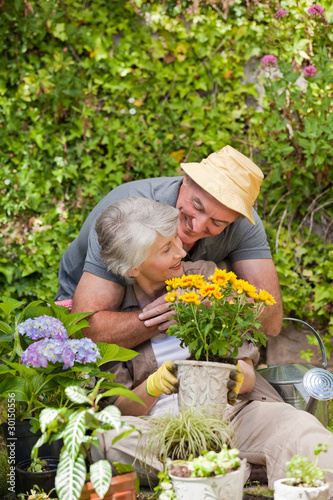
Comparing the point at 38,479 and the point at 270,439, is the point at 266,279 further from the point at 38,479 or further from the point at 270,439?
the point at 38,479

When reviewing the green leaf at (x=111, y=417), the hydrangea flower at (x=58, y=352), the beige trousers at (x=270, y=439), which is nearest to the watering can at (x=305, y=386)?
the beige trousers at (x=270, y=439)

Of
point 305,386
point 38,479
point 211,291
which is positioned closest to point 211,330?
point 211,291

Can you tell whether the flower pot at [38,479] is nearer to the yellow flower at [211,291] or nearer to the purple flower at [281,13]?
the yellow flower at [211,291]

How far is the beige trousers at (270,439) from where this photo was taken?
204cm

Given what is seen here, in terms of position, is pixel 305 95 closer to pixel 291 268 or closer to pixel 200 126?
pixel 200 126

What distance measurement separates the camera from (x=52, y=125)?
4.12 metres

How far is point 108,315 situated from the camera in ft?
8.20

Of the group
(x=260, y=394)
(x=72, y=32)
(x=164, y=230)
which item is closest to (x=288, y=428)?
(x=260, y=394)

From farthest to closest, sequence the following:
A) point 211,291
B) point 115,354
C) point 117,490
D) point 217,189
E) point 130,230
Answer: point 217,189
point 130,230
point 115,354
point 211,291
point 117,490

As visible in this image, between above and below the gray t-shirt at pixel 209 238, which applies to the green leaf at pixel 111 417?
above

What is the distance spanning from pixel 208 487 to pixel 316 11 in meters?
3.34

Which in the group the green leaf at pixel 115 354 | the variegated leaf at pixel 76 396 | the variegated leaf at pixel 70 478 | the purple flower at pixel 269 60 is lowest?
the green leaf at pixel 115 354

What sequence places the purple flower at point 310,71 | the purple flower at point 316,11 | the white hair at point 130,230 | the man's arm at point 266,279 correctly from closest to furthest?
the white hair at point 130,230 → the man's arm at point 266,279 → the purple flower at point 310,71 → the purple flower at point 316,11

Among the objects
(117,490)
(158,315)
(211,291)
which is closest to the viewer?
(117,490)
